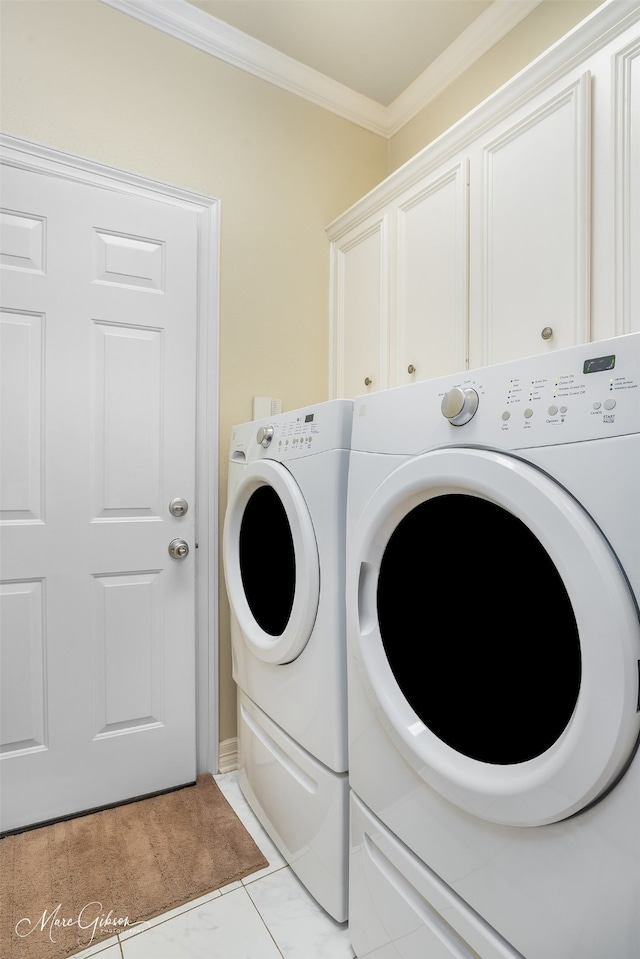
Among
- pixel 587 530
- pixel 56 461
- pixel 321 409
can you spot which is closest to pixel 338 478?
pixel 321 409

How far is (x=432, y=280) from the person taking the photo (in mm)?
1726

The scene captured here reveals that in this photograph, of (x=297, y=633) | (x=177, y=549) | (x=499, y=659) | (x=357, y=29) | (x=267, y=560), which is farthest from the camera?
(x=357, y=29)

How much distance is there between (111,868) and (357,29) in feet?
9.18

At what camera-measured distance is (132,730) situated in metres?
1.74

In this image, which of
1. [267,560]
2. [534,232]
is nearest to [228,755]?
[267,560]

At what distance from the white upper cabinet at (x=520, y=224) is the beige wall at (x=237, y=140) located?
0.31 m

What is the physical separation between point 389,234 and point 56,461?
1371mm

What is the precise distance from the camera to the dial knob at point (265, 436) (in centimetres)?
150

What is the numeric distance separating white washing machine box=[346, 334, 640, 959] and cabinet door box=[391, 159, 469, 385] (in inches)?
27.9

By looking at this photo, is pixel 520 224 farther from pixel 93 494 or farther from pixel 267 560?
pixel 93 494

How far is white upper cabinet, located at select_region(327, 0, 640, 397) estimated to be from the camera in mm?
1203

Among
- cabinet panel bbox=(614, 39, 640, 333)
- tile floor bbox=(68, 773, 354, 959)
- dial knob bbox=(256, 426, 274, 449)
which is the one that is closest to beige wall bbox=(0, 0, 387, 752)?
dial knob bbox=(256, 426, 274, 449)

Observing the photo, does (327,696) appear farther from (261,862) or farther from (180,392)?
(180,392)

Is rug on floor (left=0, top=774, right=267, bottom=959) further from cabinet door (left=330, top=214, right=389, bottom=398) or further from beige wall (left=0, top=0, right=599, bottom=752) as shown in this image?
cabinet door (left=330, top=214, right=389, bottom=398)
